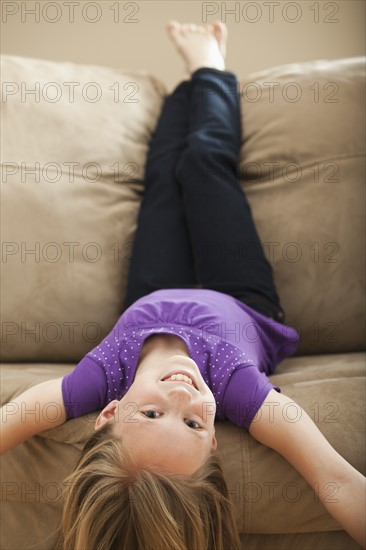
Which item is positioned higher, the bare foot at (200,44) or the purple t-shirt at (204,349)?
the bare foot at (200,44)

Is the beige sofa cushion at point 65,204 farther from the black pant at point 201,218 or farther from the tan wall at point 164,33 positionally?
the tan wall at point 164,33

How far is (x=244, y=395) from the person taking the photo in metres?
1.04

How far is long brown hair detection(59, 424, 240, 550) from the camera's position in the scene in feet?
2.77

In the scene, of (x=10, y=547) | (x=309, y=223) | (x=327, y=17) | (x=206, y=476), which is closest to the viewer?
(x=206, y=476)

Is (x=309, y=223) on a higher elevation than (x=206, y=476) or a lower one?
higher

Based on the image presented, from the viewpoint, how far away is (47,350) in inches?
53.1

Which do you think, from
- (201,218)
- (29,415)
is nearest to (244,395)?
(29,415)

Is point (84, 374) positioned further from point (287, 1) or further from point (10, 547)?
point (287, 1)

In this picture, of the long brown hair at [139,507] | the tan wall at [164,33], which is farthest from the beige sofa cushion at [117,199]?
the tan wall at [164,33]

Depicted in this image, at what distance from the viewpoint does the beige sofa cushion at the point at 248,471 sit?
3.16ft

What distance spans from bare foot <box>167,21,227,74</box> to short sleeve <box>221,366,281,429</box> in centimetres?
95

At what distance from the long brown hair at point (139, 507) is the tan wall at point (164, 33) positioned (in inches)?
61.8

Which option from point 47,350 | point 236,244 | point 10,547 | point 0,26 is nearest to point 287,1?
point 0,26

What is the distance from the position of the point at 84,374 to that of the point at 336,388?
0.43 m
